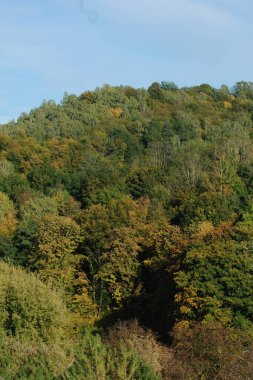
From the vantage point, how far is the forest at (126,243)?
97.7ft

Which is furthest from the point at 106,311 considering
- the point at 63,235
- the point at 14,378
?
the point at 14,378

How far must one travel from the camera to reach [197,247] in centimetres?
4512

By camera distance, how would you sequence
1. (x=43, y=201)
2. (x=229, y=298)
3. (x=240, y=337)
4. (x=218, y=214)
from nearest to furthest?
(x=240, y=337) → (x=229, y=298) → (x=218, y=214) → (x=43, y=201)

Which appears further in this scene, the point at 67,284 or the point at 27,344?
the point at 67,284

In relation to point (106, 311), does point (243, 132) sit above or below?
above

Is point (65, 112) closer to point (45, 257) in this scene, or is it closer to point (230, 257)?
point (45, 257)

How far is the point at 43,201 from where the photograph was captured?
73.2 metres

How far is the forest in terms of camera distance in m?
29.8

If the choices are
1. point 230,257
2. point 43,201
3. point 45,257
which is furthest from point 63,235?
point 230,257

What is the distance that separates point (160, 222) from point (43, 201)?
670 inches

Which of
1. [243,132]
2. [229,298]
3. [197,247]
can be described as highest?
[243,132]

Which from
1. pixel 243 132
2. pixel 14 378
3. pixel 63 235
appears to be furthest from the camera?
pixel 243 132

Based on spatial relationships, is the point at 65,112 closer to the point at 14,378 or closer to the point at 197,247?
the point at 197,247

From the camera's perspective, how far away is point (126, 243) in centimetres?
5541
